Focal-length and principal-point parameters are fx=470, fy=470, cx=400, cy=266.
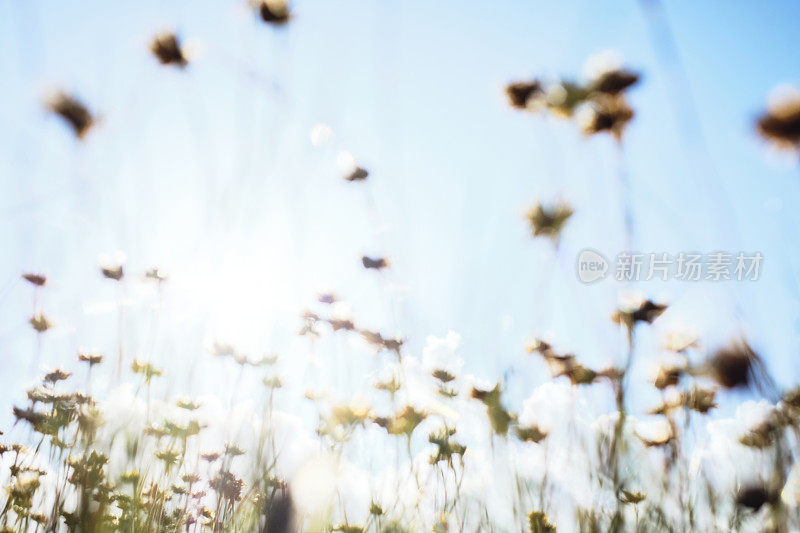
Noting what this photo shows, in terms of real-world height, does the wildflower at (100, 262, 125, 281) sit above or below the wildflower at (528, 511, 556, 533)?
above

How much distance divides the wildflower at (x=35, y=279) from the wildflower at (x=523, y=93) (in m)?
3.13

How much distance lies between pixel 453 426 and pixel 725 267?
1.64 metres

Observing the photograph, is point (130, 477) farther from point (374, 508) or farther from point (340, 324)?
point (340, 324)

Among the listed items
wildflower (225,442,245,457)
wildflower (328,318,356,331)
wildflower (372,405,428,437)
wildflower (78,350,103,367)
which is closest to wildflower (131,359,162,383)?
wildflower (225,442,245,457)

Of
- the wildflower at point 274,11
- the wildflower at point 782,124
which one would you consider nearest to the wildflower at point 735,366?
the wildflower at point 782,124

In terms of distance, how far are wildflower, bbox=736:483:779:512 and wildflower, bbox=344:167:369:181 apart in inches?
88.4

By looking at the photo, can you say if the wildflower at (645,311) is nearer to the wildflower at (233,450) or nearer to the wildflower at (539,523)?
the wildflower at (539,523)

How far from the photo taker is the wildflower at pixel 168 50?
6.41ft

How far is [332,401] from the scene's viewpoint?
2875 mm

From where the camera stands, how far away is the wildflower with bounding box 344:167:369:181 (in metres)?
2.68

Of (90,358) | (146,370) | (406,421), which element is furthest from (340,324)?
(90,358)

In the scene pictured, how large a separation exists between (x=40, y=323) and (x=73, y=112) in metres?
2.31

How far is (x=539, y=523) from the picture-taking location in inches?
79.4

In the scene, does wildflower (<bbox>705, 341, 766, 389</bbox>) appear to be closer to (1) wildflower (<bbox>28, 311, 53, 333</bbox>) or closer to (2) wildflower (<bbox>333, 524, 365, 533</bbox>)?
(2) wildflower (<bbox>333, 524, 365, 533</bbox>)
